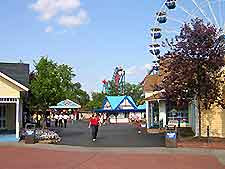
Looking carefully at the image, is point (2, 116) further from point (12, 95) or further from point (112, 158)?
point (112, 158)

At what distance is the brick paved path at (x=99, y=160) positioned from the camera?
1416 cm

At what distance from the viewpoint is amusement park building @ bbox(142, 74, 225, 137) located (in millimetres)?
25047

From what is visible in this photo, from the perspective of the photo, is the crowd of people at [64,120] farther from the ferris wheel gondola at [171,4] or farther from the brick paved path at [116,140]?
the ferris wheel gondola at [171,4]

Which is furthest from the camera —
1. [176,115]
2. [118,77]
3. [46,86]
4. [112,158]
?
[118,77]

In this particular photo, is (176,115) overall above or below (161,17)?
below

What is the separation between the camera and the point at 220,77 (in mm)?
23469

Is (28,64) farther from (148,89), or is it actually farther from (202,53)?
(202,53)

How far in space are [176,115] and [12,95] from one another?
1449 centimetres

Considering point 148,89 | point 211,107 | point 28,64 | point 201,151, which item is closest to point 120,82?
point 148,89

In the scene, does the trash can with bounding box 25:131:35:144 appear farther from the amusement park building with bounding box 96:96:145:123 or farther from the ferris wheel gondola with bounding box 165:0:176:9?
the amusement park building with bounding box 96:96:145:123

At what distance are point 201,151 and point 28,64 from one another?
59.3ft

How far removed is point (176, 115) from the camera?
113ft

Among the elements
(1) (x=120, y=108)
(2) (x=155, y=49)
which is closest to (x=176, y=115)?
(2) (x=155, y=49)

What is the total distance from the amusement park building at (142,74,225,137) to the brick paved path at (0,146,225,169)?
317 inches
